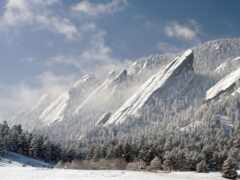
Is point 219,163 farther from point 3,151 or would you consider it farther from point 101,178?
point 101,178

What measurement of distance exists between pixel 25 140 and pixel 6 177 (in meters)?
119

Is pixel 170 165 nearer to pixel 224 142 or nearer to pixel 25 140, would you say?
pixel 25 140

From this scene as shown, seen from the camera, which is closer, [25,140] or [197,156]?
[197,156]

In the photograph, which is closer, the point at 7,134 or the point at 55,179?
the point at 55,179

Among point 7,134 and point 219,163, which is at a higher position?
point 7,134

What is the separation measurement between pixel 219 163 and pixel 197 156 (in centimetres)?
1297

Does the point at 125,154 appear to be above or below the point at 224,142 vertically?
below

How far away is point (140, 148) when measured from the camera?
12850 cm

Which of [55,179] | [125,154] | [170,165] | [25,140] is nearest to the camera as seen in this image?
[55,179]

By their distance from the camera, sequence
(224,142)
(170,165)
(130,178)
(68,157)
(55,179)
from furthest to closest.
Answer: (224,142) → (68,157) → (170,165) → (130,178) → (55,179)

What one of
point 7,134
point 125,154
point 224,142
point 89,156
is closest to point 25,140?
point 7,134


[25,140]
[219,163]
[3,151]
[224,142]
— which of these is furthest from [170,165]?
[224,142]

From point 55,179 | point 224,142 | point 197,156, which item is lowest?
point 55,179

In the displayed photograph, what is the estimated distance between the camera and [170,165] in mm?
107500
